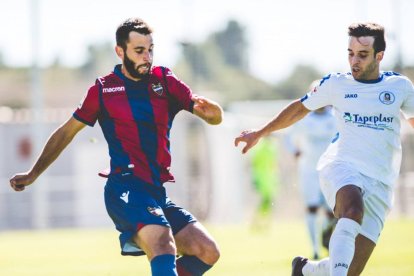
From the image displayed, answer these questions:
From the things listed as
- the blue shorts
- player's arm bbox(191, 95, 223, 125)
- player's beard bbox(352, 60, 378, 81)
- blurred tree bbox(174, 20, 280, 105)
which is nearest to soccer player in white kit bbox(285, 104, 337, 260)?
player's beard bbox(352, 60, 378, 81)

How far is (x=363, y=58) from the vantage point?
771cm

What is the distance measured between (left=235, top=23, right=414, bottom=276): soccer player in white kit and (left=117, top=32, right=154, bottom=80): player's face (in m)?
0.98

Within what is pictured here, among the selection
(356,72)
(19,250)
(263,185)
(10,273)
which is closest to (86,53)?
(263,185)

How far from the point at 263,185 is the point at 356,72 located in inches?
670

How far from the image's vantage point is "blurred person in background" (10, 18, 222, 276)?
23.7 ft

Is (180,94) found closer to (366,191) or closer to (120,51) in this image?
(120,51)

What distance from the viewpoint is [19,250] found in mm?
17234

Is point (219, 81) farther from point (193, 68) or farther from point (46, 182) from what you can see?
point (46, 182)

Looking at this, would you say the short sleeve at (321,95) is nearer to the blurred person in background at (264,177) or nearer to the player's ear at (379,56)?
the player's ear at (379,56)

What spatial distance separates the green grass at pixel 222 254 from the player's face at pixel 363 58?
303 cm

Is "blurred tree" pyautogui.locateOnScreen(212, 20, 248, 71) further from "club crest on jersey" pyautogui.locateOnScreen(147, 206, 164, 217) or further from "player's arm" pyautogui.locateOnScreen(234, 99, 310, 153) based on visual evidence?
"club crest on jersey" pyautogui.locateOnScreen(147, 206, 164, 217)

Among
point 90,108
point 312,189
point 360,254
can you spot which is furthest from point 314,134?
point 90,108

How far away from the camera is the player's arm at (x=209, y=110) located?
724 centimetres

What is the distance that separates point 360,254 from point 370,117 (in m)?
1.01
